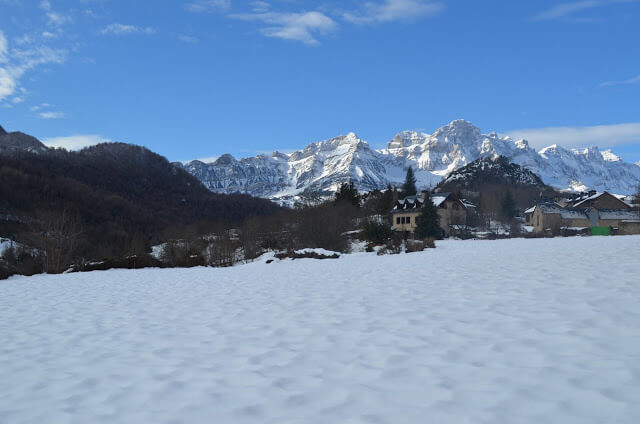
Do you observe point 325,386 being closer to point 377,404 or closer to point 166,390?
point 377,404

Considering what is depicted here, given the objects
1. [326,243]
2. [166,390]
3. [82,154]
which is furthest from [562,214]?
[82,154]

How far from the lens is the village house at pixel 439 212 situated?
6384 centimetres

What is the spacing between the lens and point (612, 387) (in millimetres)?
3428

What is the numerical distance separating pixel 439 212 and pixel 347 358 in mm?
65170

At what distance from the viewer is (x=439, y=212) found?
2601 inches

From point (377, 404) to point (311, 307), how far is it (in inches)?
177

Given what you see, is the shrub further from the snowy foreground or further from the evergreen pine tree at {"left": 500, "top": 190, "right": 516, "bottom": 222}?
the evergreen pine tree at {"left": 500, "top": 190, "right": 516, "bottom": 222}

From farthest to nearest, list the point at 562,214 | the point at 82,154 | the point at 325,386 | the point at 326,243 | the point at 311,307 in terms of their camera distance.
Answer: the point at 82,154
the point at 562,214
the point at 326,243
the point at 311,307
the point at 325,386

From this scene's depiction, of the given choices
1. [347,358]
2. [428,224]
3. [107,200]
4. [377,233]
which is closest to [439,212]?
[428,224]

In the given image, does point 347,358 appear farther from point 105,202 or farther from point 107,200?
point 107,200

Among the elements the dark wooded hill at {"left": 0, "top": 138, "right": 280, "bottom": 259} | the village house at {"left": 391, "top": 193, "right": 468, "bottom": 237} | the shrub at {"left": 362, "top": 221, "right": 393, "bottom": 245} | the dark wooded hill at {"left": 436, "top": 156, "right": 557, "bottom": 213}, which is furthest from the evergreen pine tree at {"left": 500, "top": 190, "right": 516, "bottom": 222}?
the dark wooded hill at {"left": 0, "top": 138, "right": 280, "bottom": 259}

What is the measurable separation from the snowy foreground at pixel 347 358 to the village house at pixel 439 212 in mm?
55795

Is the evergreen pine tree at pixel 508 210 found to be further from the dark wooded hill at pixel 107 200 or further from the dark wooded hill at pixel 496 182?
the dark wooded hill at pixel 107 200

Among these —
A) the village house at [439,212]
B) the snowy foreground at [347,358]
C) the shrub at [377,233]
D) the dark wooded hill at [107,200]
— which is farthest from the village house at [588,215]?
the dark wooded hill at [107,200]
